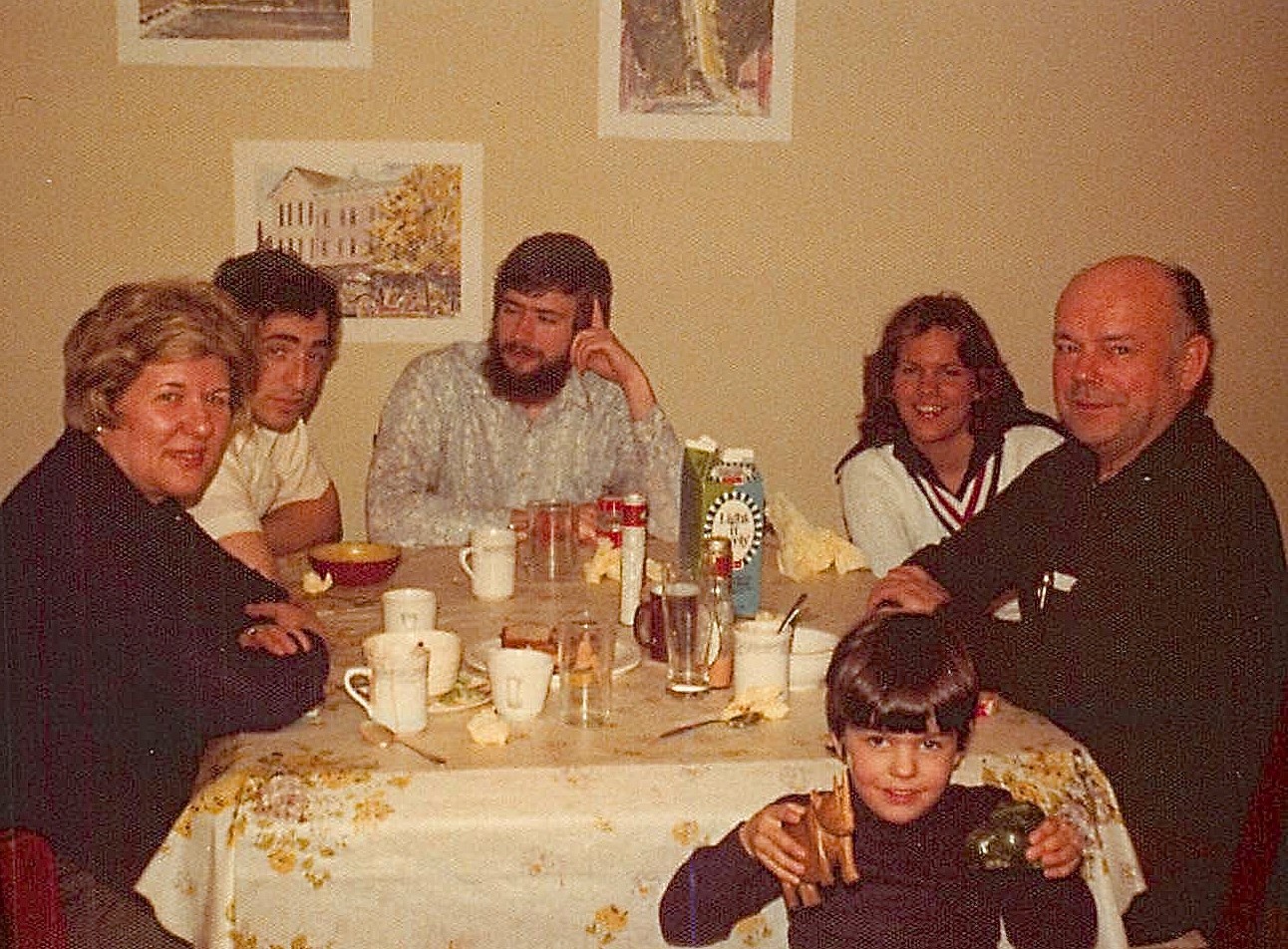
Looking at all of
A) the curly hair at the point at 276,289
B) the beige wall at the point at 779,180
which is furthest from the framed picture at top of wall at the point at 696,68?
the curly hair at the point at 276,289

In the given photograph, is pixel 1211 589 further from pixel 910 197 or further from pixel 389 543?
pixel 910 197

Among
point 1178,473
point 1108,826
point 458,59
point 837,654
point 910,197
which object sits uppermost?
point 458,59

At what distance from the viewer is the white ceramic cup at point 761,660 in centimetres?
186

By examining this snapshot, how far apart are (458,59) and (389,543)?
142 cm

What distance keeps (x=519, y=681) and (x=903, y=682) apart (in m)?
0.48

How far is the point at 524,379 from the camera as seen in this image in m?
3.31

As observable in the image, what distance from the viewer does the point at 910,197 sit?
150 inches

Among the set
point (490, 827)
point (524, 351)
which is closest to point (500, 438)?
point (524, 351)

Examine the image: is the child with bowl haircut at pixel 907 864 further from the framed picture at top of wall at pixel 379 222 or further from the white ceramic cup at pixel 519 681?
the framed picture at top of wall at pixel 379 222

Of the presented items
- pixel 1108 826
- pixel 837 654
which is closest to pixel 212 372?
pixel 837 654

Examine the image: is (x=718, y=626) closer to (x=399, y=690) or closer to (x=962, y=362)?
(x=399, y=690)

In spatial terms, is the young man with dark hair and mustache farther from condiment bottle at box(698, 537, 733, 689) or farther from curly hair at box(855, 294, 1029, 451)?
condiment bottle at box(698, 537, 733, 689)

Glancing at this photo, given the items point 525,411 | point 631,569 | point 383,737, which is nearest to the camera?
point 383,737

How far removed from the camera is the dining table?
1547 mm
